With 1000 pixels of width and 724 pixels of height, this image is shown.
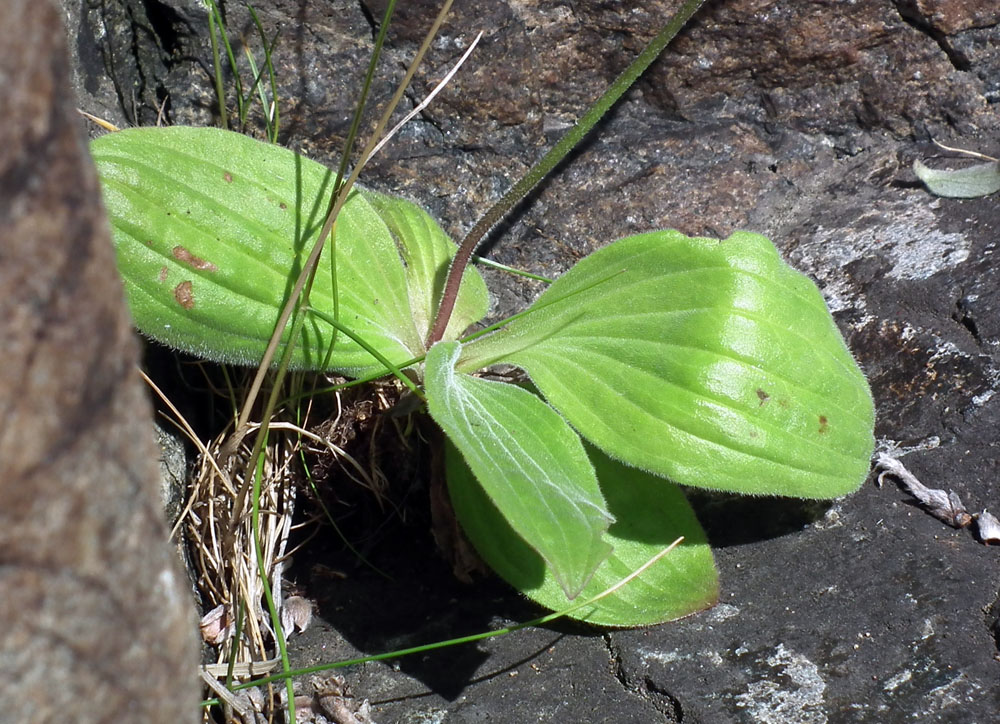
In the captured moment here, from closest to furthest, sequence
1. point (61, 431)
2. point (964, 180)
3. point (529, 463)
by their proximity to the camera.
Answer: point (61, 431) → point (529, 463) → point (964, 180)

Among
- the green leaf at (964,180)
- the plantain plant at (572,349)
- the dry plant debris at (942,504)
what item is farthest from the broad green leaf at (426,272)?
the green leaf at (964,180)

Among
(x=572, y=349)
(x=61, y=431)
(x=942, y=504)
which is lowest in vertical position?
(x=942, y=504)

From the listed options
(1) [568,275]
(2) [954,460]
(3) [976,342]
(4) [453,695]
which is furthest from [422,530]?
(3) [976,342]

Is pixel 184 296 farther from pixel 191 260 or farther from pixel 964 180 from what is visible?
pixel 964 180

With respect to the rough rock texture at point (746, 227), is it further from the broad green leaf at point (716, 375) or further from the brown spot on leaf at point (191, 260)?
the brown spot on leaf at point (191, 260)

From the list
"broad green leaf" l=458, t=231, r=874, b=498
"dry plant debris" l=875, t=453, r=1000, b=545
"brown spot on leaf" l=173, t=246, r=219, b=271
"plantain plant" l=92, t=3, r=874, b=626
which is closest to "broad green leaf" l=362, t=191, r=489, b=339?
"plantain plant" l=92, t=3, r=874, b=626

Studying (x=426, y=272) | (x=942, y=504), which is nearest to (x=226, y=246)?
(x=426, y=272)

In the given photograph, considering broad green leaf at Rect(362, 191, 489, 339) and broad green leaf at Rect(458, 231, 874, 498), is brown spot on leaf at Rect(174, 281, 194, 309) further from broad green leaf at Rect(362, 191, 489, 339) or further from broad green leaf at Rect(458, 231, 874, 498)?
broad green leaf at Rect(458, 231, 874, 498)
